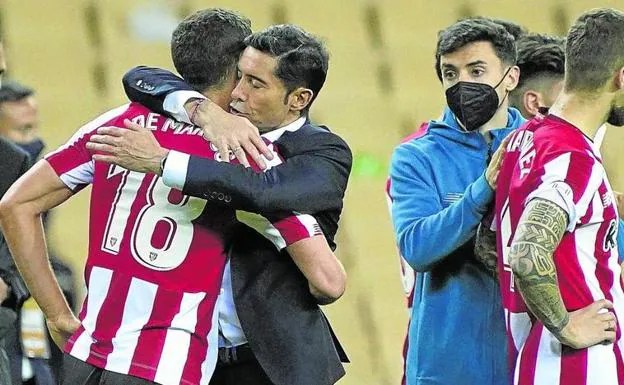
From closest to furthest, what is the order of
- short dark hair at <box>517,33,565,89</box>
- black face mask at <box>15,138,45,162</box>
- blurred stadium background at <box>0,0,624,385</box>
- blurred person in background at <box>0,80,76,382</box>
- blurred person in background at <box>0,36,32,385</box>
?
1. blurred person in background at <box>0,36,32,385</box>
2. short dark hair at <box>517,33,565,89</box>
3. blurred person in background at <box>0,80,76,382</box>
4. black face mask at <box>15,138,45,162</box>
5. blurred stadium background at <box>0,0,624,385</box>

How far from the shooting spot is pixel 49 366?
15.1ft

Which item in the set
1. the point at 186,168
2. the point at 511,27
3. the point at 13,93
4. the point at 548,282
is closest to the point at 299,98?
the point at 186,168

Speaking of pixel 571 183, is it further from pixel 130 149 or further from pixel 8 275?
pixel 8 275

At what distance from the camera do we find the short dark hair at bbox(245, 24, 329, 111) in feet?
9.05

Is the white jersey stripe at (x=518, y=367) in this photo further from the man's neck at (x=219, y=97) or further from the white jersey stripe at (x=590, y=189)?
the man's neck at (x=219, y=97)

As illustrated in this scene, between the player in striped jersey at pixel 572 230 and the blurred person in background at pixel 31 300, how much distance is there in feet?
5.87

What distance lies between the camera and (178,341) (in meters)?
2.63

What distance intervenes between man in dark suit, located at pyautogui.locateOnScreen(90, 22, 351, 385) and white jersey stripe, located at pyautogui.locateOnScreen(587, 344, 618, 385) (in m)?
0.56

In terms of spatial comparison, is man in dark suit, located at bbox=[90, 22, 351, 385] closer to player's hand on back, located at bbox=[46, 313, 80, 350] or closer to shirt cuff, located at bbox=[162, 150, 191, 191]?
shirt cuff, located at bbox=[162, 150, 191, 191]

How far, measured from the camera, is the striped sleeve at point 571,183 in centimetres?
247

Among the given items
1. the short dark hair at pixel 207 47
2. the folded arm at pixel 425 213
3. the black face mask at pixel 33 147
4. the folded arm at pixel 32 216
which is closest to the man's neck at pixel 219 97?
the short dark hair at pixel 207 47

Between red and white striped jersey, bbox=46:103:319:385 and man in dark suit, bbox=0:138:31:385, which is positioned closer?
red and white striped jersey, bbox=46:103:319:385

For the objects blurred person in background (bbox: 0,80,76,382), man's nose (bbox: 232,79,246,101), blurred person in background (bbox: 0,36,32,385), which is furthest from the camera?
blurred person in background (bbox: 0,80,76,382)

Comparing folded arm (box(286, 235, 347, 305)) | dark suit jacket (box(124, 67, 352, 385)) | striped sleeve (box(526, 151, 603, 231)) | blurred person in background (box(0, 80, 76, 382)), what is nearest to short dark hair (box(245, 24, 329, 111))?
dark suit jacket (box(124, 67, 352, 385))
